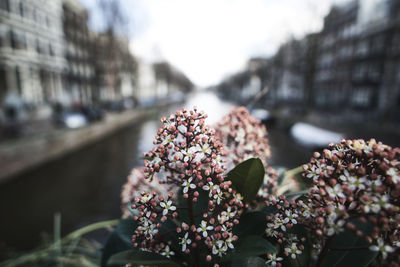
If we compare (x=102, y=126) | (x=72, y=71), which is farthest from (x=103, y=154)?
(x=72, y=71)

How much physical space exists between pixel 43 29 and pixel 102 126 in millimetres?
25088

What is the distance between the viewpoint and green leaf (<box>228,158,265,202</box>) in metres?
1.02

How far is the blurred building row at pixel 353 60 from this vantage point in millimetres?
27125

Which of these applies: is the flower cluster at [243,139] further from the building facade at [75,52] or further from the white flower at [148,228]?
the building facade at [75,52]

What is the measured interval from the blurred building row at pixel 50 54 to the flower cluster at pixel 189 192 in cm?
3195

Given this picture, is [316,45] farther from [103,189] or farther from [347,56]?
[103,189]

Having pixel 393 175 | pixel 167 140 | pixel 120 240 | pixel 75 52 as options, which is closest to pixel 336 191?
pixel 393 175

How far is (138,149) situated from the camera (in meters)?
20.0

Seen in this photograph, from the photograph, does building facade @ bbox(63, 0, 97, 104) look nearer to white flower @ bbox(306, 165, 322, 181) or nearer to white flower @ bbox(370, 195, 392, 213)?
white flower @ bbox(306, 165, 322, 181)

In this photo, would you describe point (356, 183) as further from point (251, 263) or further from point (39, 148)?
point (39, 148)

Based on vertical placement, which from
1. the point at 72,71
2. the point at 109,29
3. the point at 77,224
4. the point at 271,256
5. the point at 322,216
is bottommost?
the point at 77,224

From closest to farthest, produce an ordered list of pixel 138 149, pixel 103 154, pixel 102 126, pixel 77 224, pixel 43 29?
pixel 77 224 → pixel 103 154 → pixel 138 149 → pixel 102 126 → pixel 43 29

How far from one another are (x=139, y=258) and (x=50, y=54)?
46562 mm

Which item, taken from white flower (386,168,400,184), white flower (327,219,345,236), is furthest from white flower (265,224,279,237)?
white flower (386,168,400,184)
